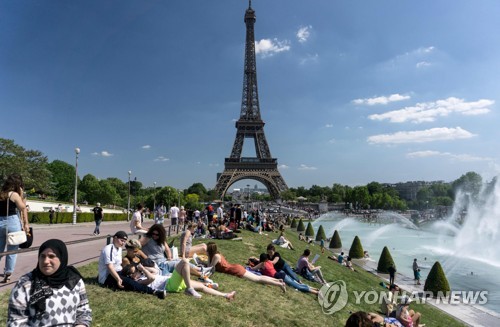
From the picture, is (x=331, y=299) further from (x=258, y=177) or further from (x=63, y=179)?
(x=63, y=179)

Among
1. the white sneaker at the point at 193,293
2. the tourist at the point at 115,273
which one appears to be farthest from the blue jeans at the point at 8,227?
the white sneaker at the point at 193,293

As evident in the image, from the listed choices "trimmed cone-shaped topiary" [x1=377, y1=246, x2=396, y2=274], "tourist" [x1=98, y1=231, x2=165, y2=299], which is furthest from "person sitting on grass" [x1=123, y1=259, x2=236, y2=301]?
"trimmed cone-shaped topiary" [x1=377, y1=246, x2=396, y2=274]

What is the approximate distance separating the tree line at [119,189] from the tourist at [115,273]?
42.9 meters

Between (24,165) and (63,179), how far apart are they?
34.0m

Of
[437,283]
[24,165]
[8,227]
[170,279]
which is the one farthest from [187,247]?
[24,165]

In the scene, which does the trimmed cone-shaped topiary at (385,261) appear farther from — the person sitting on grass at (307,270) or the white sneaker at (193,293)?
the white sneaker at (193,293)

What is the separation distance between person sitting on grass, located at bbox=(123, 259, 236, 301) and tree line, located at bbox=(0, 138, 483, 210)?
4304cm

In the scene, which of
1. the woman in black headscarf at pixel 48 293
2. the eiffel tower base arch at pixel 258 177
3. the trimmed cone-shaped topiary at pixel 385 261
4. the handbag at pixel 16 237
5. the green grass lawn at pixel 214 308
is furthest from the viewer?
the eiffel tower base arch at pixel 258 177

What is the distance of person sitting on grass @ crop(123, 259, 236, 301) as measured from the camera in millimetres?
6793

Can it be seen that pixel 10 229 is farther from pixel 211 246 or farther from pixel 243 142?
pixel 243 142

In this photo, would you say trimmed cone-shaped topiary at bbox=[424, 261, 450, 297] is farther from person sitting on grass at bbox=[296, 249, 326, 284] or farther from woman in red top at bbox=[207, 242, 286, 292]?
woman in red top at bbox=[207, 242, 286, 292]

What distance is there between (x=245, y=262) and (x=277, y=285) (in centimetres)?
347

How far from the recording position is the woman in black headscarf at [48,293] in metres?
3.25

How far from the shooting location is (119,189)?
105 metres
